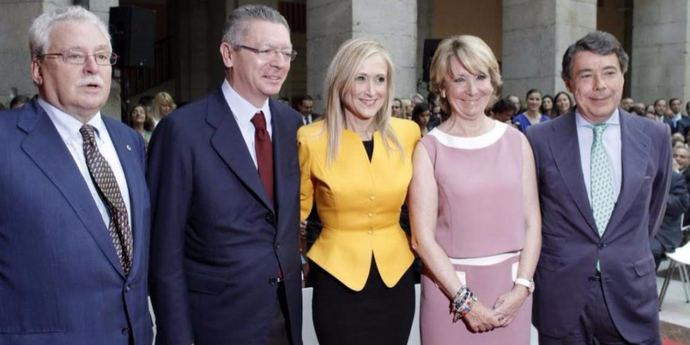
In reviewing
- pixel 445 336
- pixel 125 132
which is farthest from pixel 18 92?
pixel 445 336

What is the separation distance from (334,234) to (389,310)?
346 millimetres

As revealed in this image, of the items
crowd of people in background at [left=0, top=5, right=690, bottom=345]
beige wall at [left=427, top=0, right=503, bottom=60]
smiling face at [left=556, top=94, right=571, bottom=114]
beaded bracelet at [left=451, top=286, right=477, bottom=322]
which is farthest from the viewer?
beige wall at [left=427, top=0, right=503, bottom=60]

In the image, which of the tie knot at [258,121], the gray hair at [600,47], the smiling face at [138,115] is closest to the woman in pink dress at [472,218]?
the gray hair at [600,47]

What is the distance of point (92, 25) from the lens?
74.2 inches

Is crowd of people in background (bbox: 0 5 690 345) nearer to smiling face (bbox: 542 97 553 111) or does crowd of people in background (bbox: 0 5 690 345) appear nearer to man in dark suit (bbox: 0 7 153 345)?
man in dark suit (bbox: 0 7 153 345)

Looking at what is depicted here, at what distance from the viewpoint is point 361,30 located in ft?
26.6

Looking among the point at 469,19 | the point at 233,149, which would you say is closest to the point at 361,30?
the point at 233,149

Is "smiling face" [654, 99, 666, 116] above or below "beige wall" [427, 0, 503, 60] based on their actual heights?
below

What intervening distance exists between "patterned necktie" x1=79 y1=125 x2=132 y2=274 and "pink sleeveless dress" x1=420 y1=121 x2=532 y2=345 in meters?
1.11

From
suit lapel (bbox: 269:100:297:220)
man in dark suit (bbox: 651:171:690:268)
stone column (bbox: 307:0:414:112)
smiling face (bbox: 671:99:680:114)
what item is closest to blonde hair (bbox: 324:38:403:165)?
suit lapel (bbox: 269:100:297:220)

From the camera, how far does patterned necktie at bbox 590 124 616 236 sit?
8.00 ft

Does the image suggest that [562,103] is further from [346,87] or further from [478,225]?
[346,87]

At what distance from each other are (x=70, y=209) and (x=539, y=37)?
9519mm

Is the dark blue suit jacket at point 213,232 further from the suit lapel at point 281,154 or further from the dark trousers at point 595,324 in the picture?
the dark trousers at point 595,324
